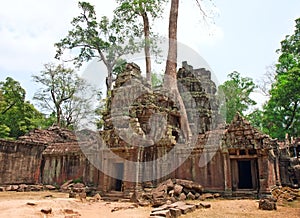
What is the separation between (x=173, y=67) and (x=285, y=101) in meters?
11.0

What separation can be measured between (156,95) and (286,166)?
10.6 metres

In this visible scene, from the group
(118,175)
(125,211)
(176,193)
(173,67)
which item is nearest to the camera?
(125,211)

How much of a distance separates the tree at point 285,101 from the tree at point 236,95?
208 inches

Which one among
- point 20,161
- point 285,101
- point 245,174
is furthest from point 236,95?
point 20,161

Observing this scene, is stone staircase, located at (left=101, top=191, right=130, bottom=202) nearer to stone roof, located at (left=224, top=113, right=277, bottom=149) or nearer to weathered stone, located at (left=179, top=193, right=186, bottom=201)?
weathered stone, located at (left=179, top=193, right=186, bottom=201)

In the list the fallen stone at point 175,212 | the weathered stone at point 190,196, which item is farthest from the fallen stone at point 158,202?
the fallen stone at point 175,212

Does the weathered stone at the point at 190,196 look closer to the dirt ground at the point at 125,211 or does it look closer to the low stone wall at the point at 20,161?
the dirt ground at the point at 125,211

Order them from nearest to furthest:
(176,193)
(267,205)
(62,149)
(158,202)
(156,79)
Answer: (267,205), (158,202), (176,193), (62,149), (156,79)

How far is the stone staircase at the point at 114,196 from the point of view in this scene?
14.0 meters

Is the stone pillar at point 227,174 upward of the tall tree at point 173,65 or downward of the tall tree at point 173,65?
downward

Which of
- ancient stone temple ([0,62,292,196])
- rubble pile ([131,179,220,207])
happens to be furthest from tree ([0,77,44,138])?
rubble pile ([131,179,220,207])

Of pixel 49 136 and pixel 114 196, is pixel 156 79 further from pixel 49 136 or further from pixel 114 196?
pixel 114 196

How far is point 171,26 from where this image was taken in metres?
21.9

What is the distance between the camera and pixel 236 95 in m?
33.5
